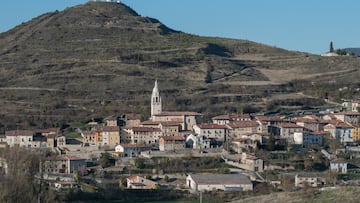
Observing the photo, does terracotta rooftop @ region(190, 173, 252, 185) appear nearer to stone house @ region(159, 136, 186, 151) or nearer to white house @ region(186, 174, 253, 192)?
white house @ region(186, 174, 253, 192)

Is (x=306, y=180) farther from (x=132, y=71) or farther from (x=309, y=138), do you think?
(x=132, y=71)

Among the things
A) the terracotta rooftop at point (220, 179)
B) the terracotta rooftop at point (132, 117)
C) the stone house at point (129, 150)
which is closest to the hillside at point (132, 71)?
the terracotta rooftop at point (132, 117)

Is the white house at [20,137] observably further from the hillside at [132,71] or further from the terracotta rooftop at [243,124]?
the terracotta rooftop at [243,124]

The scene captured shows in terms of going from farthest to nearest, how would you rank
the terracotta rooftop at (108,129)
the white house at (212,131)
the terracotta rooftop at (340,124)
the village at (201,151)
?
the terracotta rooftop at (340,124) → the terracotta rooftop at (108,129) → the white house at (212,131) → the village at (201,151)

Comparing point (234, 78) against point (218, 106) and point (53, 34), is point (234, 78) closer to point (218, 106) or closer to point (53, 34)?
point (218, 106)

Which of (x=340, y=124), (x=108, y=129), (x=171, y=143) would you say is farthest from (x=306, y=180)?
(x=108, y=129)

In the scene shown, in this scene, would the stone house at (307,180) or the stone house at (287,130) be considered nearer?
the stone house at (307,180)

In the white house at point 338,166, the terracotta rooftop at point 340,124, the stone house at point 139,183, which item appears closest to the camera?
the stone house at point 139,183
